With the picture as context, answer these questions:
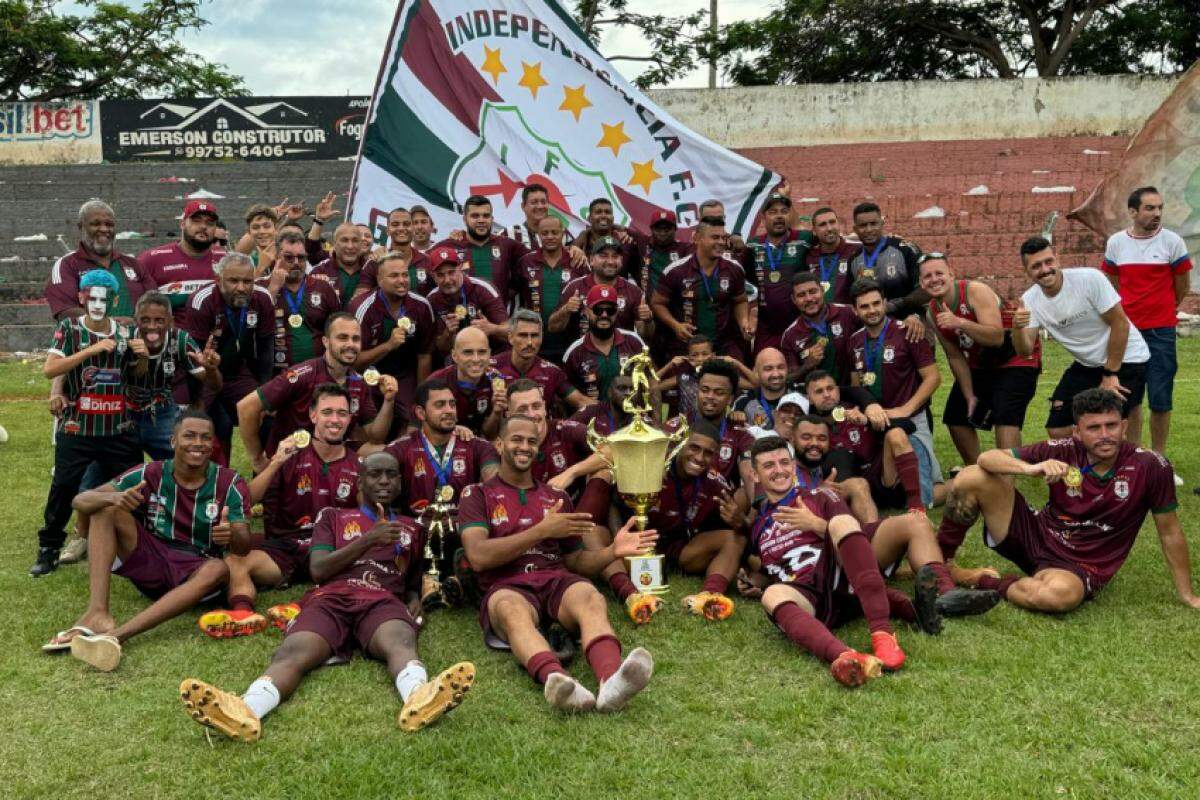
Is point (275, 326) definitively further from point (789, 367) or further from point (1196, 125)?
point (1196, 125)

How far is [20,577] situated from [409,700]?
334 centimetres

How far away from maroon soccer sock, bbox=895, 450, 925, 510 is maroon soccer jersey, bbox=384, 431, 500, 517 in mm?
2630

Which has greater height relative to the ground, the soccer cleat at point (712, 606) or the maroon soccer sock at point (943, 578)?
the maroon soccer sock at point (943, 578)

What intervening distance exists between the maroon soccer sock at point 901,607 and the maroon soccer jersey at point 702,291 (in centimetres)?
329

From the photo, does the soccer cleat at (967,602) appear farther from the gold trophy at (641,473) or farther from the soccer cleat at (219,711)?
the soccer cleat at (219,711)

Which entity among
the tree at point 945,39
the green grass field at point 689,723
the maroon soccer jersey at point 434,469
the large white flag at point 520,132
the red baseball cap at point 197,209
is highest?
the tree at point 945,39

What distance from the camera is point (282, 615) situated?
5297 millimetres

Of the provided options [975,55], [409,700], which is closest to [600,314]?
[409,700]

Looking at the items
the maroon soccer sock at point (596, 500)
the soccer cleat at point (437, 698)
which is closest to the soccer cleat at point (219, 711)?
the soccer cleat at point (437, 698)

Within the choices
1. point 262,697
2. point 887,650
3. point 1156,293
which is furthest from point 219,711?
point 1156,293

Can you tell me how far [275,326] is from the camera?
750 centimetres

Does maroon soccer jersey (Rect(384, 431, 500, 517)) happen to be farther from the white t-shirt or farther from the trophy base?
the white t-shirt

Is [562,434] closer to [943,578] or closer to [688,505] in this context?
[688,505]

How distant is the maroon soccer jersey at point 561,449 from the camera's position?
21.5 feet
